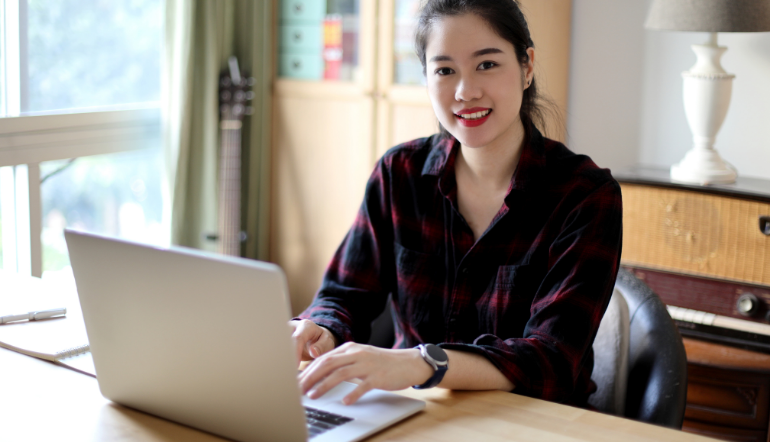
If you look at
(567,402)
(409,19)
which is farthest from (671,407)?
(409,19)

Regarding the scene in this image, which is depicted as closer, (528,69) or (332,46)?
(528,69)

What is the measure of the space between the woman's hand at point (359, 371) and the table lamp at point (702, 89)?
4.79ft

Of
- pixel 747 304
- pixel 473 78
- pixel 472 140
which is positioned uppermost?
pixel 473 78

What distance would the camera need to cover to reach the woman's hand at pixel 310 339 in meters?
1.21

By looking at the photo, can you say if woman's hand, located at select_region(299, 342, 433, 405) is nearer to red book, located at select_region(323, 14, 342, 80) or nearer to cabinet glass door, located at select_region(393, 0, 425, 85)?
cabinet glass door, located at select_region(393, 0, 425, 85)

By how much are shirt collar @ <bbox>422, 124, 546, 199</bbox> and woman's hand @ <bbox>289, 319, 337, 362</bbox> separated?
0.39 metres

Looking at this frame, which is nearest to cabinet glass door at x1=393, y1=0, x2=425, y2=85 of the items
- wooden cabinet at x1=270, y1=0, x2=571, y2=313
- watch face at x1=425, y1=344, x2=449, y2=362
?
wooden cabinet at x1=270, y1=0, x2=571, y2=313

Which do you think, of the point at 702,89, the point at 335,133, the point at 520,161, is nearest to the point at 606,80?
the point at 702,89

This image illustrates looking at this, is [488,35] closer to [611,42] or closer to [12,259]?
[611,42]

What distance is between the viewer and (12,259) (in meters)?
2.61

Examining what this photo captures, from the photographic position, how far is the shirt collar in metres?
1.38

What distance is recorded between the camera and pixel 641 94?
8.68 feet

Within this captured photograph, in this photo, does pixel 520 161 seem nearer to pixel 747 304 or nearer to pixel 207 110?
pixel 747 304

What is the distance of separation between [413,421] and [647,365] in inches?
21.5
